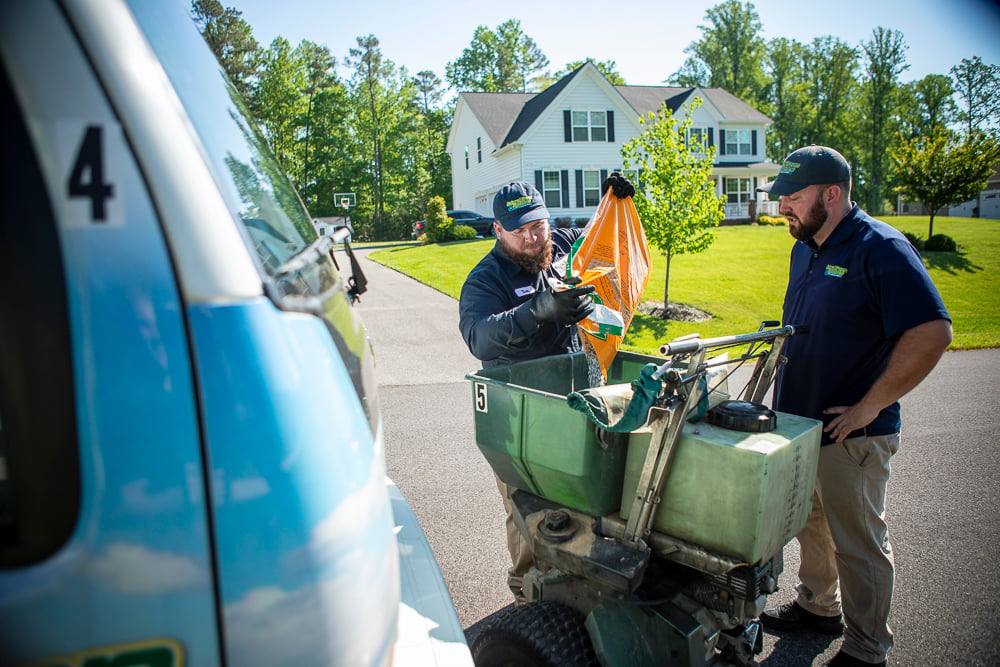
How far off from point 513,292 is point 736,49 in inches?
2569

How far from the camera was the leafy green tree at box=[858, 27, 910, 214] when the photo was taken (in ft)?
177

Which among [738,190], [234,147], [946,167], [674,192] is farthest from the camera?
[738,190]

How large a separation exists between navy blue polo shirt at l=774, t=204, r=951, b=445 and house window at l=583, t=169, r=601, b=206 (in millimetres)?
28682

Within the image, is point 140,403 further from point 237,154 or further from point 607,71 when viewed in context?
point 607,71

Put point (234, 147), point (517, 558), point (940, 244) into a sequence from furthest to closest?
point (940, 244)
point (517, 558)
point (234, 147)

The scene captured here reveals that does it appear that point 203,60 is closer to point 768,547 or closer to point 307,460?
point 307,460

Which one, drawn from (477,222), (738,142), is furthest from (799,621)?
(738,142)

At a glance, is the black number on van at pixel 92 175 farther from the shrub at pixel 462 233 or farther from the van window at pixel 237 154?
the shrub at pixel 462 233

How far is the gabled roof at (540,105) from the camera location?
102 ft

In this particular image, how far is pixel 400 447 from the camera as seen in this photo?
18.2 feet

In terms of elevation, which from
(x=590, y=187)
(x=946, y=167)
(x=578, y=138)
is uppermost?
(x=578, y=138)

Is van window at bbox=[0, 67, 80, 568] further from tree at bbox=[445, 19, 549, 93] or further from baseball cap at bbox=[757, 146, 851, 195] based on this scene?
tree at bbox=[445, 19, 549, 93]

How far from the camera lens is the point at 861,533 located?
9.04 ft

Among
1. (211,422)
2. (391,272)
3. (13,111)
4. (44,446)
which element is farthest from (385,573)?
(391,272)
